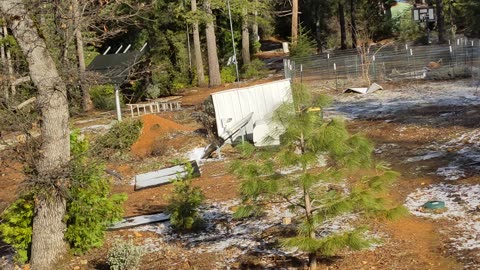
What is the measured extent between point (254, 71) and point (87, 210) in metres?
26.8

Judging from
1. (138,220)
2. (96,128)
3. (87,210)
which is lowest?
(138,220)

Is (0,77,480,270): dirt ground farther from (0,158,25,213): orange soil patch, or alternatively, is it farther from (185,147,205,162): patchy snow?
(185,147,205,162): patchy snow

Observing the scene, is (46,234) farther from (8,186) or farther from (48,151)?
(8,186)

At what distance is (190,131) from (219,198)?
7013mm

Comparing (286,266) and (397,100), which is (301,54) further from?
(286,266)

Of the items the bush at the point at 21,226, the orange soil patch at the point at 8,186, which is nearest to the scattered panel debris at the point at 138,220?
the bush at the point at 21,226

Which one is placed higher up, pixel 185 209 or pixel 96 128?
pixel 96 128

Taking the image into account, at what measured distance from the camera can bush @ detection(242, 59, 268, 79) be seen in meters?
36.2

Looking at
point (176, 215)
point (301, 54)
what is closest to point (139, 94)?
point (301, 54)

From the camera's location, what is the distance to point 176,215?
420 inches

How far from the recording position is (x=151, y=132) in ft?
61.7

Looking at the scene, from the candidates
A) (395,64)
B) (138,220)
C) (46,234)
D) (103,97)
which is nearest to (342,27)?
(395,64)

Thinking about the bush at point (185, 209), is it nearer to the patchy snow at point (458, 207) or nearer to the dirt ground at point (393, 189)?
the dirt ground at point (393, 189)

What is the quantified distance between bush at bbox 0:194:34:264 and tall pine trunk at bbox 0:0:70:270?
242 mm
